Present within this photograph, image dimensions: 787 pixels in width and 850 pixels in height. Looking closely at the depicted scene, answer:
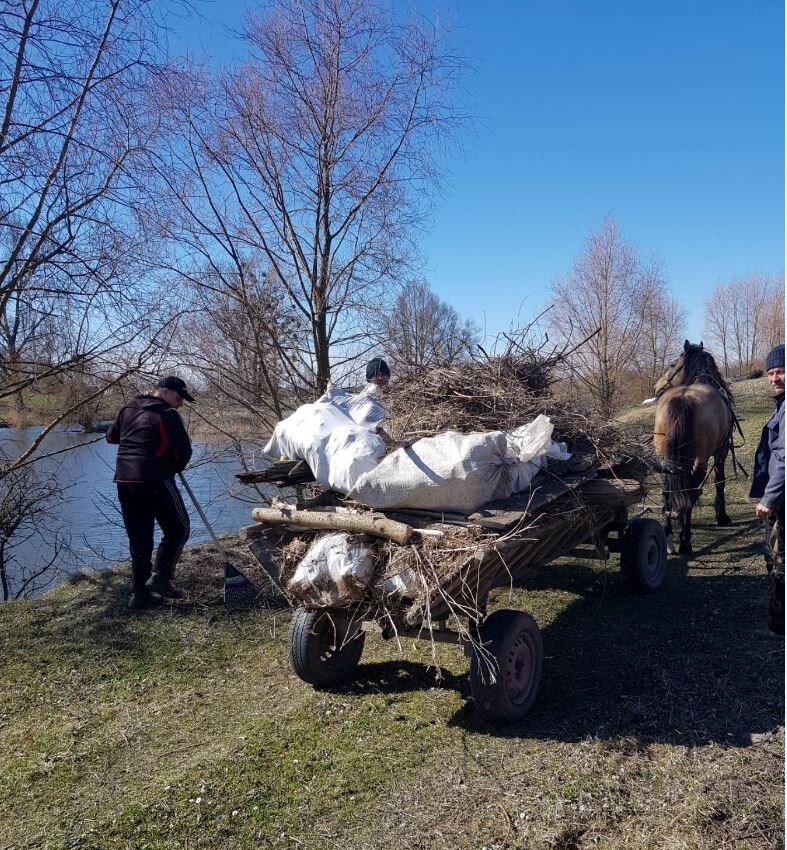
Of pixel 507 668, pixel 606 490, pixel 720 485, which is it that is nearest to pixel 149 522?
pixel 507 668

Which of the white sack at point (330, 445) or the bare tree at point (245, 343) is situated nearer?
the white sack at point (330, 445)

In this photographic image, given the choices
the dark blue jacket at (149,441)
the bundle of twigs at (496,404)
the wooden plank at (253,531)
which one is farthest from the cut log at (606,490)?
the dark blue jacket at (149,441)

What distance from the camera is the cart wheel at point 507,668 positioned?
3.75 metres

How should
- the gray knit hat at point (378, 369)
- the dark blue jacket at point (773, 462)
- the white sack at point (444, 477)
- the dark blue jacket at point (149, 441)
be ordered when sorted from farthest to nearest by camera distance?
the gray knit hat at point (378, 369)
the dark blue jacket at point (149, 441)
the dark blue jacket at point (773, 462)
the white sack at point (444, 477)

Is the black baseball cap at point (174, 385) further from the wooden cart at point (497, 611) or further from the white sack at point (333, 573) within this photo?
the white sack at point (333, 573)

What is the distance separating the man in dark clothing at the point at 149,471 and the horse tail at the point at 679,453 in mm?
5029

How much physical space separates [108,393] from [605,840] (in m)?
6.61

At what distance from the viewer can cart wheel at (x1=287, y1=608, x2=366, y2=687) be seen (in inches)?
167

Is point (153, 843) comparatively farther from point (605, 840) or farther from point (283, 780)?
point (605, 840)

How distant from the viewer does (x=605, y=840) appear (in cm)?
288

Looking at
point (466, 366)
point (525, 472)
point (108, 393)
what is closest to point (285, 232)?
point (108, 393)

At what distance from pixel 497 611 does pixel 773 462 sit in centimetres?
232

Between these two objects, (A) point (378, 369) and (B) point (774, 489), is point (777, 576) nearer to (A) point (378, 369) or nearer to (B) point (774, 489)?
(B) point (774, 489)

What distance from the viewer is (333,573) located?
3.84m
